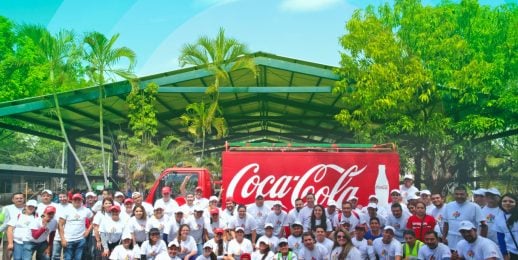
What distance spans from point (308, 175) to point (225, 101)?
13.7 metres

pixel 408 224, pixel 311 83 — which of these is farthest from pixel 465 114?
pixel 408 224

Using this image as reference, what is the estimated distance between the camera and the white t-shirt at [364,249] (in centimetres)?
912

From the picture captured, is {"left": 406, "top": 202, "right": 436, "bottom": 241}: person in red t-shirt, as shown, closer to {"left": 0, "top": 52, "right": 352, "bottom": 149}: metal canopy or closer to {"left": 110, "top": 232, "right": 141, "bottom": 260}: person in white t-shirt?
{"left": 110, "top": 232, "right": 141, "bottom": 260}: person in white t-shirt

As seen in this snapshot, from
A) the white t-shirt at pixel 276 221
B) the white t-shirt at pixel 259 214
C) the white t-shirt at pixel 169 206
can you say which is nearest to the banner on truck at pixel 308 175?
the white t-shirt at pixel 259 214

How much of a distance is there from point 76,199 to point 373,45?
35.5 feet

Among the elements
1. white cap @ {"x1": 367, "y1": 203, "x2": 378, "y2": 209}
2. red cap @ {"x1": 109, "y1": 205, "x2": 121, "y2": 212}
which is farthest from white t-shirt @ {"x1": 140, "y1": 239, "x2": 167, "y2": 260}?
white cap @ {"x1": 367, "y1": 203, "x2": 378, "y2": 209}

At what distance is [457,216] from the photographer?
30.1ft

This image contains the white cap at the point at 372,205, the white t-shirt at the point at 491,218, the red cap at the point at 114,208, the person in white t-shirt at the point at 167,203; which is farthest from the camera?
the person in white t-shirt at the point at 167,203

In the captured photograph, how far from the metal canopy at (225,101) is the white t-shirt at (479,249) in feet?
36.4

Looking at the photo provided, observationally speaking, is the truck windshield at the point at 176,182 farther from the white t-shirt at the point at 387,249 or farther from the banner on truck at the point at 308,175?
the white t-shirt at the point at 387,249

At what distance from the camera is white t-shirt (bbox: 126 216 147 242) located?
32.8ft

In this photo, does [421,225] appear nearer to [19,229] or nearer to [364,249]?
[364,249]

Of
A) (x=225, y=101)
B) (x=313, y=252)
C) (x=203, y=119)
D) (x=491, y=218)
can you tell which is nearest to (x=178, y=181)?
(x=313, y=252)

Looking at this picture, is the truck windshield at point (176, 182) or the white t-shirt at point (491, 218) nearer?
the white t-shirt at point (491, 218)
